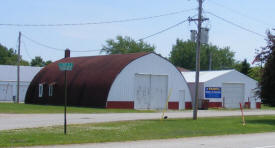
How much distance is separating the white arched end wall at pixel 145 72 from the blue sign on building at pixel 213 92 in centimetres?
353

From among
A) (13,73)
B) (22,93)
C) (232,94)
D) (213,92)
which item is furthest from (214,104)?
(13,73)

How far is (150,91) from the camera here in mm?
46125

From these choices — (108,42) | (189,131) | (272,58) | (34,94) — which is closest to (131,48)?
(108,42)

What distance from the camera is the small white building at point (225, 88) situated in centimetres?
5275

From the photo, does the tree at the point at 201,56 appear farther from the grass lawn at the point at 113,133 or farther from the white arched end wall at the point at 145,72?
the grass lawn at the point at 113,133

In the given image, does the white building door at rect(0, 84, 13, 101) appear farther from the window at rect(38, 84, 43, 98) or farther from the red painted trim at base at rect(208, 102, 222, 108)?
the red painted trim at base at rect(208, 102, 222, 108)

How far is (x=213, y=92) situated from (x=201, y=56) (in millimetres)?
55917

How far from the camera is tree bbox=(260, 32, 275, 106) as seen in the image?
29094 mm

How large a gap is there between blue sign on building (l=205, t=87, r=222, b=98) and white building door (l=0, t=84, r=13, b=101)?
85.9ft

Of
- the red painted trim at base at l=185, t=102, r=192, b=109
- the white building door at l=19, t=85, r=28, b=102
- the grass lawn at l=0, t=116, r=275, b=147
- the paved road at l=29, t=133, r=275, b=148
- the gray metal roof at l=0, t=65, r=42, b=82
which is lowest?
the paved road at l=29, t=133, r=275, b=148

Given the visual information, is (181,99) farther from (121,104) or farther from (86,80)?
(86,80)

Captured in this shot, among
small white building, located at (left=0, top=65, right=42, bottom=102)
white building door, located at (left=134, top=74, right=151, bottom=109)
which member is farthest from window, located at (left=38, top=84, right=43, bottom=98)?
white building door, located at (left=134, top=74, right=151, bottom=109)

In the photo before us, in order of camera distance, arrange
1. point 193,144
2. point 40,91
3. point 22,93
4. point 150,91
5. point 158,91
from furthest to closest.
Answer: point 22,93
point 40,91
point 158,91
point 150,91
point 193,144

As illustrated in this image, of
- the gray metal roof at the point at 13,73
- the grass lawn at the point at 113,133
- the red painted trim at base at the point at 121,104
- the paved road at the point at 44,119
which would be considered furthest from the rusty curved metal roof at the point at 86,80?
the grass lawn at the point at 113,133
